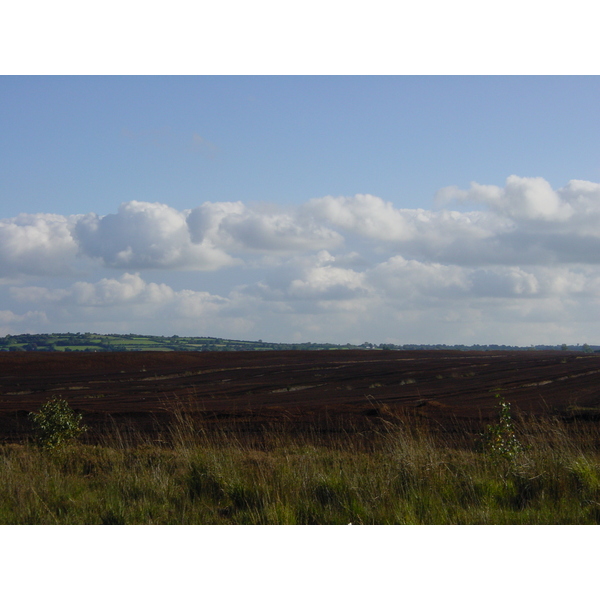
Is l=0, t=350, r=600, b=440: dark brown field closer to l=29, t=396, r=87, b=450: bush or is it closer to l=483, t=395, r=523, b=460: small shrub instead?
l=29, t=396, r=87, b=450: bush

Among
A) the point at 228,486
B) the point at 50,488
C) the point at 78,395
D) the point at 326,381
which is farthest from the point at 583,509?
the point at 326,381

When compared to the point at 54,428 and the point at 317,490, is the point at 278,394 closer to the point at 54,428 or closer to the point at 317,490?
the point at 54,428

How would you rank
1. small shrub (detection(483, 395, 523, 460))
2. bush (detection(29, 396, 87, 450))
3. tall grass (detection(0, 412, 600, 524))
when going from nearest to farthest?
tall grass (detection(0, 412, 600, 524)) → small shrub (detection(483, 395, 523, 460)) → bush (detection(29, 396, 87, 450))

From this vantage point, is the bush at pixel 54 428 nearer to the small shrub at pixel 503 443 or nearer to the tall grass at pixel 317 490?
the tall grass at pixel 317 490

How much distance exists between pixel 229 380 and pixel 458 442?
110 feet

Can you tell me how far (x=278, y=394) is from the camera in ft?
117

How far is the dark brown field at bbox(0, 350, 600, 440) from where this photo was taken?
73.3ft

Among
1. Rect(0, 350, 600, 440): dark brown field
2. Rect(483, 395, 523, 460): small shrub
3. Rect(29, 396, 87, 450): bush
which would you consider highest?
Rect(483, 395, 523, 460): small shrub

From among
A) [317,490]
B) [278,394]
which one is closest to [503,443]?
[317,490]

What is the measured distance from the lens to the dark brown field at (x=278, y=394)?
2233cm

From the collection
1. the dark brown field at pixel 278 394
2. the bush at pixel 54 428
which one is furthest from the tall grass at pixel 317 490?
the dark brown field at pixel 278 394

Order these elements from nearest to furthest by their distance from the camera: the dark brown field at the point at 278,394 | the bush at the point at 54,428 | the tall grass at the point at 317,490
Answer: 1. the tall grass at the point at 317,490
2. the bush at the point at 54,428
3. the dark brown field at the point at 278,394

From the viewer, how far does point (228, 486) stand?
8.88 meters

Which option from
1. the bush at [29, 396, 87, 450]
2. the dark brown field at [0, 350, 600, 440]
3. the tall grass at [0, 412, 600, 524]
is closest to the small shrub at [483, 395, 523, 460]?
the tall grass at [0, 412, 600, 524]
